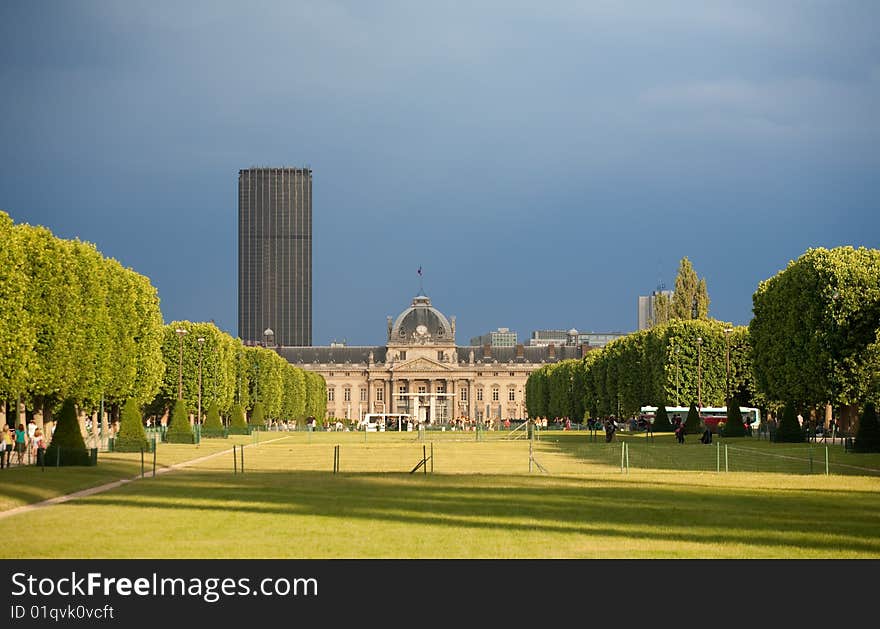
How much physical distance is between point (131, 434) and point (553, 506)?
1305 inches

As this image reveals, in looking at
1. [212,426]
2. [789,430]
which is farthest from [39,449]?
[789,430]

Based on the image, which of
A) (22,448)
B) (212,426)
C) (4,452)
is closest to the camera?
(4,452)

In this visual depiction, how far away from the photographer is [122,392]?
67375 millimetres

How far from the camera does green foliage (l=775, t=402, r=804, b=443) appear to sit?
6762cm

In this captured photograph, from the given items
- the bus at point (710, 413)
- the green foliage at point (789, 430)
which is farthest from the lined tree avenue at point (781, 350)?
the bus at point (710, 413)

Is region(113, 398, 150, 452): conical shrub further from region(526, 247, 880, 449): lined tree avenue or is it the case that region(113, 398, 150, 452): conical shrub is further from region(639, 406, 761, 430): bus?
region(639, 406, 761, 430): bus

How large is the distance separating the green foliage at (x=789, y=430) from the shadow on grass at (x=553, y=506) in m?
30.9

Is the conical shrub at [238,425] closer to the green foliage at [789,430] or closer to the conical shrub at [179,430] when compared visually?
the conical shrub at [179,430]

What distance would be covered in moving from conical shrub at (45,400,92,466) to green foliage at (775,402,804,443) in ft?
124

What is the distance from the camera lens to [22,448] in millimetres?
47406

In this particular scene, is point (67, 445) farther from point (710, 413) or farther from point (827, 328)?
point (710, 413)

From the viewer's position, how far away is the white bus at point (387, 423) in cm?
13825

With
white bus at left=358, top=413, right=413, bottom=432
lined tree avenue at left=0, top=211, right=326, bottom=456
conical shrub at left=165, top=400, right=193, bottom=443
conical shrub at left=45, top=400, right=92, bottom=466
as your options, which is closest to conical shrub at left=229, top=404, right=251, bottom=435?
lined tree avenue at left=0, top=211, right=326, bottom=456

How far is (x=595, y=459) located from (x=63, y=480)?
937 inches
